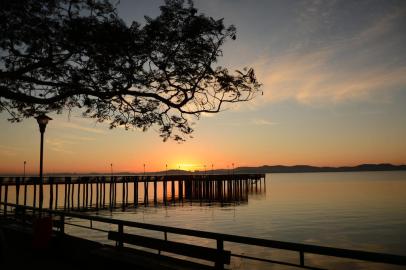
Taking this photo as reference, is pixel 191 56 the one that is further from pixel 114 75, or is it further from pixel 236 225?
pixel 236 225

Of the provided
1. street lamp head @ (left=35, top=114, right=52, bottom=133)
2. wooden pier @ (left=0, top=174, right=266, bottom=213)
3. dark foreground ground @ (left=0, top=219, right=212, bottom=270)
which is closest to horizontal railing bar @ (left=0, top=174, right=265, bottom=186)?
wooden pier @ (left=0, top=174, right=266, bottom=213)

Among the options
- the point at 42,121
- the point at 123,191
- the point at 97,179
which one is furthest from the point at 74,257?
the point at 123,191

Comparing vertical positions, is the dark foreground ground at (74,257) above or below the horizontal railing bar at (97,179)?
below

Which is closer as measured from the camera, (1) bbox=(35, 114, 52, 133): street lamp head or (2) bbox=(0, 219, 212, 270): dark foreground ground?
(2) bbox=(0, 219, 212, 270): dark foreground ground

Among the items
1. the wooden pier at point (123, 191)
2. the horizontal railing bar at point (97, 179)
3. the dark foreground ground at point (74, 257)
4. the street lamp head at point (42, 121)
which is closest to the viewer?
the dark foreground ground at point (74, 257)

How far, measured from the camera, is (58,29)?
11039 millimetres

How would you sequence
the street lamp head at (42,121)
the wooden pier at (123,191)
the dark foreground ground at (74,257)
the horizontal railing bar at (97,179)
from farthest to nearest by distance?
the wooden pier at (123,191) → the horizontal railing bar at (97,179) → the street lamp head at (42,121) → the dark foreground ground at (74,257)

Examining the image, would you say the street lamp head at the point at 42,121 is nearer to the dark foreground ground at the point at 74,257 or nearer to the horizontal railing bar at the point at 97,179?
the dark foreground ground at the point at 74,257

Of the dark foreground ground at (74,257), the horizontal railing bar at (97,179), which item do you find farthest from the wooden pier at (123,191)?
the dark foreground ground at (74,257)

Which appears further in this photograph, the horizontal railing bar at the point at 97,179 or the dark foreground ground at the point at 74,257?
the horizontal railing bar at the point at 97,179

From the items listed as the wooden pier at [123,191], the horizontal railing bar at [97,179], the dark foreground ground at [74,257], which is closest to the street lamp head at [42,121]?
the dark foreground ground at [74,257]

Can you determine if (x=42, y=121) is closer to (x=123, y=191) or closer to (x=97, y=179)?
(x=97, y=179)

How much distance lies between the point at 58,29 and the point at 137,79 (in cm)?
286

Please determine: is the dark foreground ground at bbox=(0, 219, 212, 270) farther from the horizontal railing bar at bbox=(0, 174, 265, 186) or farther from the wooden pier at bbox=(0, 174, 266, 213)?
the horizontal railing bar at bbox=(0, 174, 265, 186)
